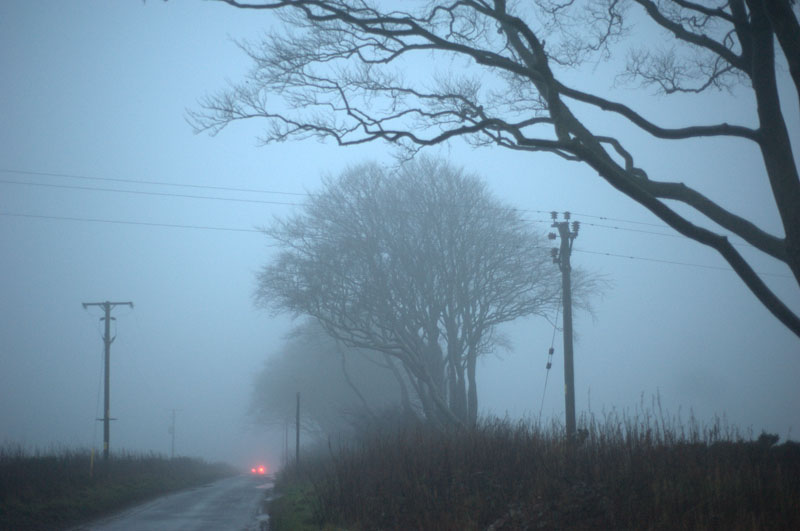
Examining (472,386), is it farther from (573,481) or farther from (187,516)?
(573,481)

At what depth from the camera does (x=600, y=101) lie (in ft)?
25.8

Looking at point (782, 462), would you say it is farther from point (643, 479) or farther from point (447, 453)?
point (447, 453)

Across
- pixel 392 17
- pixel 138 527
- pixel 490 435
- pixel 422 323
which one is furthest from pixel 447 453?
pixel 422 323

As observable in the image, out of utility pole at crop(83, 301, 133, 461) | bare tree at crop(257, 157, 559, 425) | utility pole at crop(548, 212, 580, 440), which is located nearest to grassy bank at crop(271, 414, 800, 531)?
utility pole at crop(548, 212, 580, 440)

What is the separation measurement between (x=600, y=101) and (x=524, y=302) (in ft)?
61.8

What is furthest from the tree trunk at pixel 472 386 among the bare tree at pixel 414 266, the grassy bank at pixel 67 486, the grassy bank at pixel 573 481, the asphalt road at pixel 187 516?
the grassy bank at pixel 573 481

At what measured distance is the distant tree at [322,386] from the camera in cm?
3086

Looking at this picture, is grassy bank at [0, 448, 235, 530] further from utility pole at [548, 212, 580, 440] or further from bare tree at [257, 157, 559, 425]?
utility pole at [548, 212, 580, 440]

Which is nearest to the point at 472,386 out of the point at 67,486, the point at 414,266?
the point at 414,266

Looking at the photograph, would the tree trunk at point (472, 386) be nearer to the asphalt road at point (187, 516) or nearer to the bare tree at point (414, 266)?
the bare tree at point (414, 266)

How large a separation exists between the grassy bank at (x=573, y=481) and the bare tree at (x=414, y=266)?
11.2m

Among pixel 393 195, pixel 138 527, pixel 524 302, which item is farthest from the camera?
pixel 524 302

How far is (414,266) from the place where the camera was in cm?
2430

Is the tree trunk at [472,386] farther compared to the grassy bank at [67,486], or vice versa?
the tree trunk at [472,386]
